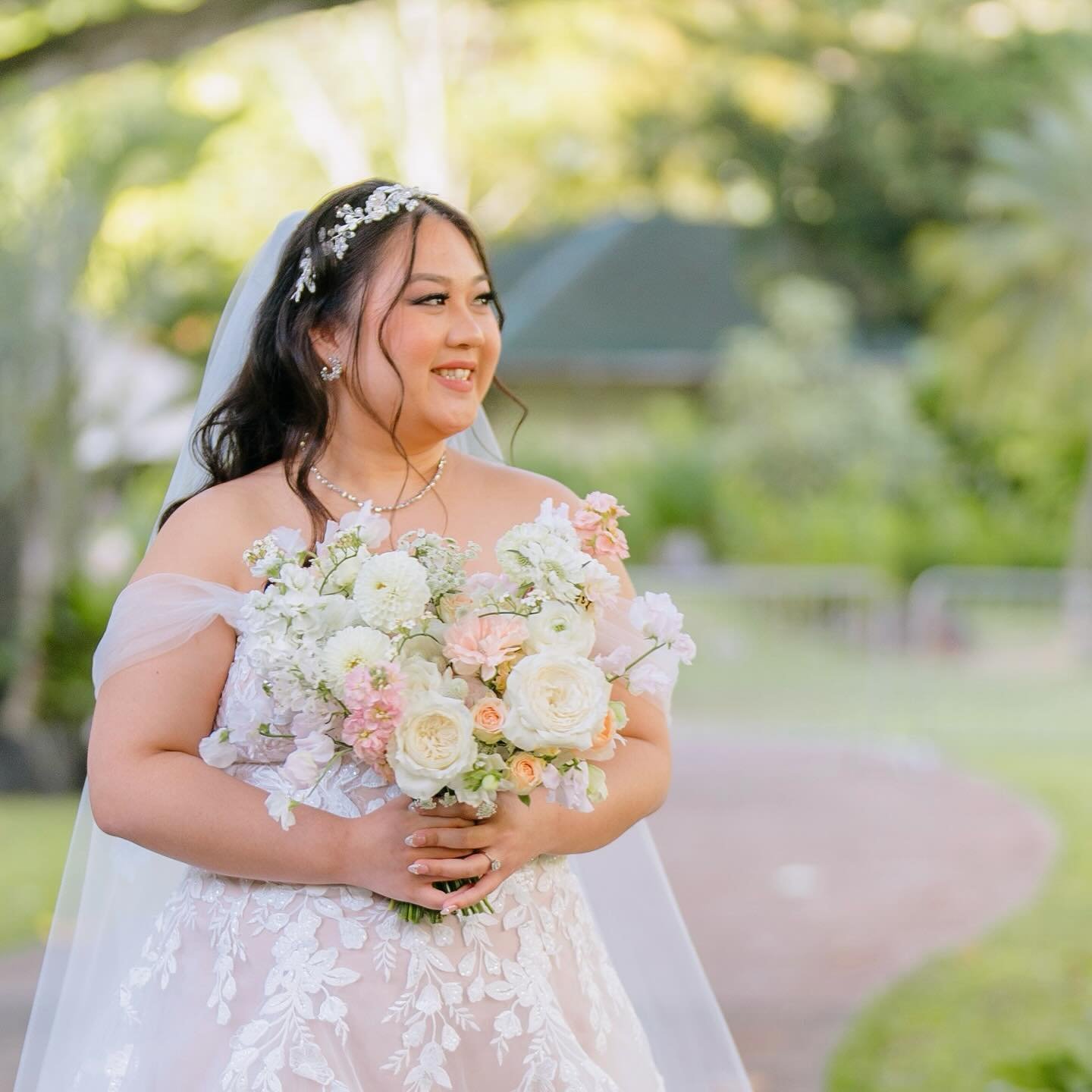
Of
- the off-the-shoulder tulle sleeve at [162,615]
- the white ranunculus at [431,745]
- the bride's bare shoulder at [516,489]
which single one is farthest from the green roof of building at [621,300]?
the white ranunculus at [431,745]

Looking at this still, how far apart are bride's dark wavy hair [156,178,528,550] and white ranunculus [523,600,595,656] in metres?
0.50

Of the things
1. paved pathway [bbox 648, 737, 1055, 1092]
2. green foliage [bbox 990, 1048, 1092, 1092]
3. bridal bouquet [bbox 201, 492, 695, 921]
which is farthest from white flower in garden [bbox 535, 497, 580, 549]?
paved pathway [bbox 648, 737, 1055, 1092]

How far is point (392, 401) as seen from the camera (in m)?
2.51

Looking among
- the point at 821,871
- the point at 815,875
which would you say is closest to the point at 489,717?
the point at 815,875

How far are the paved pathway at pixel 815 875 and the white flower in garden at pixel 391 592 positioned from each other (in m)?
3.78

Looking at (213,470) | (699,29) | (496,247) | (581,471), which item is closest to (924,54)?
(699,29)

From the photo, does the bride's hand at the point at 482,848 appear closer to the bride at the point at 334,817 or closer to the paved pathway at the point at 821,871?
the bride at the point at 334,817

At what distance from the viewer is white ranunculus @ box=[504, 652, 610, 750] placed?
2068 millimetres

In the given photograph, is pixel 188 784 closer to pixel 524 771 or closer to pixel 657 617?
pixel 524 771

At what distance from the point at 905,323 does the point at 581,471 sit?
13.0 meters

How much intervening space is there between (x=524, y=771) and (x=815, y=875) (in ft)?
22.9

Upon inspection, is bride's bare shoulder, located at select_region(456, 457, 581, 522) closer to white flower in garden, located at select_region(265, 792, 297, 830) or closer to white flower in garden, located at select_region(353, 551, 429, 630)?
white flower in garden, located at select_region(353, 551, 429, 630)

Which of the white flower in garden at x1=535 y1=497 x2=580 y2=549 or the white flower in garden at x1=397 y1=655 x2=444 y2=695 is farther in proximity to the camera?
the white flower in garden at x1=535 y1=497 x2=580 y2=549

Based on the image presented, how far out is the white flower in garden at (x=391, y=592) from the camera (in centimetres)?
209
